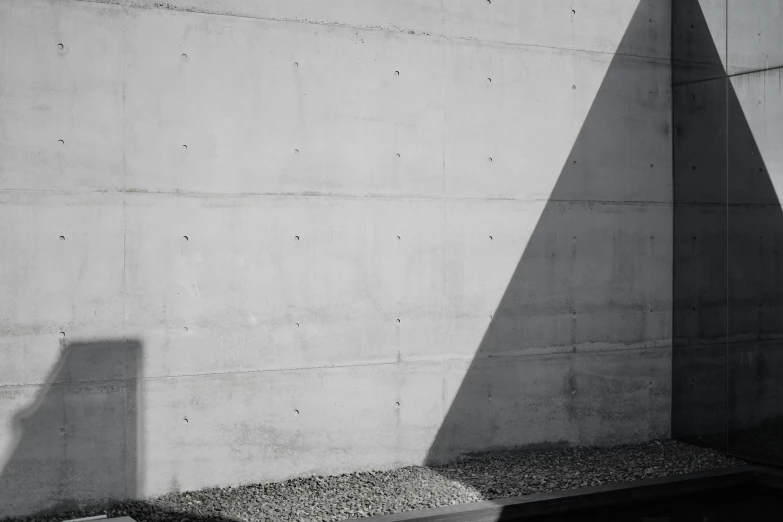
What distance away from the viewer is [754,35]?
5.46m

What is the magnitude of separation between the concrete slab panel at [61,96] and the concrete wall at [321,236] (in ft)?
0.03

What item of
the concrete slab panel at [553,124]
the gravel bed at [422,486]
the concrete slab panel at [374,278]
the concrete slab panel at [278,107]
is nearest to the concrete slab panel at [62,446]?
the gravel bed at [422,486]

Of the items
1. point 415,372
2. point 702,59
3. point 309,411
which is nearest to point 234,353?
point 309,411

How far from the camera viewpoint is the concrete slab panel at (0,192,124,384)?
14.2 ft

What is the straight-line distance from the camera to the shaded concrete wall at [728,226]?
5340 mm

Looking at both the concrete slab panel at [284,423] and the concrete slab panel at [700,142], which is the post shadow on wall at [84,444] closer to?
the concrete slab panel at [284,423]

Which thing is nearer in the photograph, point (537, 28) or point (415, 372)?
point (415, 372)

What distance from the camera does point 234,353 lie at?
4.82m

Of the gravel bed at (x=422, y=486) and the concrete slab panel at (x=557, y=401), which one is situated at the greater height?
the concrete slab panel at (x=557, y=401)

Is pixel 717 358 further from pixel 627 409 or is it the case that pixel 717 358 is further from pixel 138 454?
pixel 138 454

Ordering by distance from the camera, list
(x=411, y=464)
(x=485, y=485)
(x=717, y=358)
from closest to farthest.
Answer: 1. (x=485, y=485)
2. (x=411, y=464)
3. (x=717, y=358)

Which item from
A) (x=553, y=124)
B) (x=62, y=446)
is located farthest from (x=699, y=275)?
(x=62, y=446)

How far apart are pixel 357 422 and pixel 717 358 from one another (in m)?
2.46

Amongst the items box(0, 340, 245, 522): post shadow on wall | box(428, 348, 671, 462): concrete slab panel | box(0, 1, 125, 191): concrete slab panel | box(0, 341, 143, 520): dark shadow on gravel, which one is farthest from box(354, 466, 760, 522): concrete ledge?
box(0, 1, 125, 191): concrete slab panel
